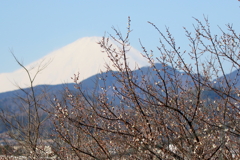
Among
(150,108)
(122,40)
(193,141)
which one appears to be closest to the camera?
(122,40)

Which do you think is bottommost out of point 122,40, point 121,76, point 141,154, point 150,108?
point 141,154

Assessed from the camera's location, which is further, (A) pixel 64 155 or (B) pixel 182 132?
(A) pixel 64 155

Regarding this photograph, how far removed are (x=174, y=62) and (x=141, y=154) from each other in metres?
1.28

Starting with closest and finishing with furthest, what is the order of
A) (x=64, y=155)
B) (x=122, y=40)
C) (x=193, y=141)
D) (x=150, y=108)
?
(x=122, y=40) < (x=193, y=141) < (x=150, y=108) < (x=64, y=155)

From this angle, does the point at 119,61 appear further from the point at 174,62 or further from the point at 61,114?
the point at 61,114

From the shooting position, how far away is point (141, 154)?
5.11 metres

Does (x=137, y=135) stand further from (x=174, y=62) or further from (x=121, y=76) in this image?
(x=174, y=62)

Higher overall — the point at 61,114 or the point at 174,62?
the point at 174,62

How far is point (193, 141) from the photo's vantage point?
5020 millimetres

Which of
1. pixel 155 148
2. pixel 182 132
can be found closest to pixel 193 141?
pixel 182 132

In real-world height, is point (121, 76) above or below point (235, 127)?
above

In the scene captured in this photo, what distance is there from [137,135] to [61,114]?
3.66ft

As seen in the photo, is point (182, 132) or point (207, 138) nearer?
point (207, 138)

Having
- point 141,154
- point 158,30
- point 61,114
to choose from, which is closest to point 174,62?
point 158,30
